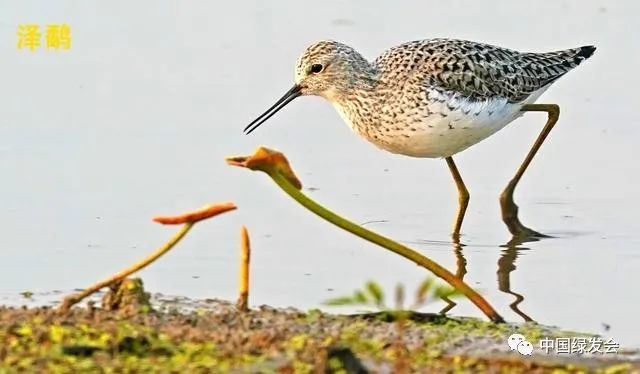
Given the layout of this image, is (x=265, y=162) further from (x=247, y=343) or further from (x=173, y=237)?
(x=247, y=343)

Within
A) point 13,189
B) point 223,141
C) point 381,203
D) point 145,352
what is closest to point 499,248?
point 381,203

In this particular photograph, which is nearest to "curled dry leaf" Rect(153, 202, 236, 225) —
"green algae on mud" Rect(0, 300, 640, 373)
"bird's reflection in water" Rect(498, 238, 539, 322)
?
"green algae on mud" Rect(0, 300, 640, 373)

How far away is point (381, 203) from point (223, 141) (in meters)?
1.44

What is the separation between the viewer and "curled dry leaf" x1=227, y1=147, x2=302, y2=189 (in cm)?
641

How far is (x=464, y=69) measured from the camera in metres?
9.84

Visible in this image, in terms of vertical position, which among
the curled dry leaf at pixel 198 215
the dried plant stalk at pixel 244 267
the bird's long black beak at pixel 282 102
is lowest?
the dried plant stalk at pixel 244 267

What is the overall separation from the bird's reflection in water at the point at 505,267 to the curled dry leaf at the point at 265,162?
203cm

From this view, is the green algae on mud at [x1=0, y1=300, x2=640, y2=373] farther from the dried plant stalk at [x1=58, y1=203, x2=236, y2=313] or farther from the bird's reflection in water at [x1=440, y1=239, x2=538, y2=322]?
the bird's reflection in water at [x1=440, y1=239, x2=538, y2=322]

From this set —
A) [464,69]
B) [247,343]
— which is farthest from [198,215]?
[464,69]

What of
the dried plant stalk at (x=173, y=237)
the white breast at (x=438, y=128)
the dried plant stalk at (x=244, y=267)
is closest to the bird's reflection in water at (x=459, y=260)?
the white breast at (x=438, y=128)

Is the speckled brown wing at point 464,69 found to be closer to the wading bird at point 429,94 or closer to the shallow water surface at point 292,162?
the wading bird at point 429,94

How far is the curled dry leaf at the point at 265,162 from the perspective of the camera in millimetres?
6414

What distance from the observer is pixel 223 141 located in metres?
10.9

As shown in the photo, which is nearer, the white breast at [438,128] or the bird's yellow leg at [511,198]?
the white breast at [438,128]
